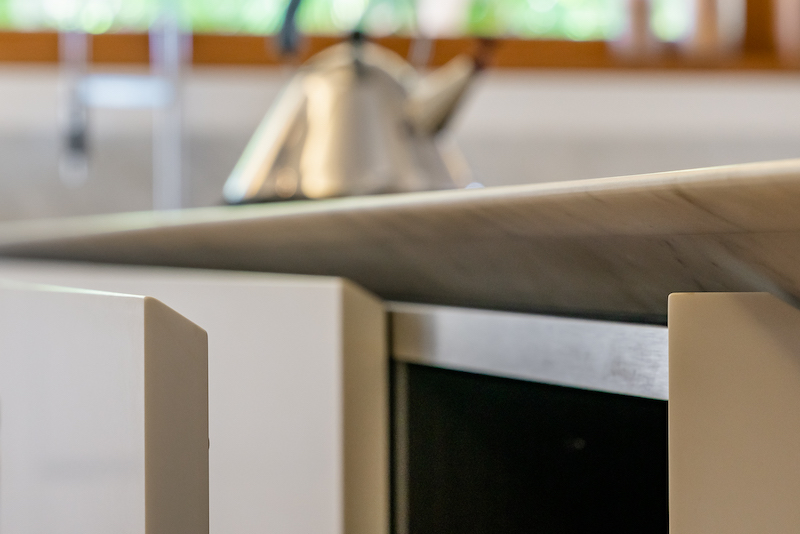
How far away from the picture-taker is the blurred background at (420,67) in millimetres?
1320

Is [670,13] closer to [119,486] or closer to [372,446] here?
[372,446]

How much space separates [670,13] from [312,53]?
70cm

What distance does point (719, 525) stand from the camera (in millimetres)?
228

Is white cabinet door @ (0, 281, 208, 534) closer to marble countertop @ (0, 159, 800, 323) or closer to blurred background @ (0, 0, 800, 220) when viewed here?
marble countertop @ (0, 159, 800, 323)

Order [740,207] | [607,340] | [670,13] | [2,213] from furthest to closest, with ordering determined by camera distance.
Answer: [670,13]
[2,213]
[607,340]
[740,207]

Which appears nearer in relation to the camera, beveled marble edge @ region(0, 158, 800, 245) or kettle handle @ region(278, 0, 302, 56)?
beveled marble edge @ region(0, 158, 800, 245)

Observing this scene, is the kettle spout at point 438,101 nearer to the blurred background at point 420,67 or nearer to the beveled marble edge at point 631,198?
the beveled marble edge at point 631,198

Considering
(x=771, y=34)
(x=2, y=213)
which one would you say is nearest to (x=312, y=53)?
(x=2, y=213)

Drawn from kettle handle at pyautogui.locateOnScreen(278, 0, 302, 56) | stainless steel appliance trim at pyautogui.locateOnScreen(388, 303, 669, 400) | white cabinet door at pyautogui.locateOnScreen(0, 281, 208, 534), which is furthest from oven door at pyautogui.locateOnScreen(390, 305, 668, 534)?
kettle handle at pyautogui.locateOnScreen(278, 0, 302, 56)

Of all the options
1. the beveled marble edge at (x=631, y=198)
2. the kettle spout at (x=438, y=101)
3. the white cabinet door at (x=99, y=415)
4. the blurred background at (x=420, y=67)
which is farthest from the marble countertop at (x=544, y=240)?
the blurred background at (x=420, y=67)

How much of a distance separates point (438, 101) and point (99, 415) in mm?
606

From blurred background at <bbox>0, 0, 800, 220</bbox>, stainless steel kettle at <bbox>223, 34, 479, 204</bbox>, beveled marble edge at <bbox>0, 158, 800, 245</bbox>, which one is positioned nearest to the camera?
beveled marble edge at <bbox>0, 158, 800, 245</bbox>

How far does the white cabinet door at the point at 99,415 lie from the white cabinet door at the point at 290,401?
0.11 m

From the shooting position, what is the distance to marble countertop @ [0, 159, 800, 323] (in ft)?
0.68
